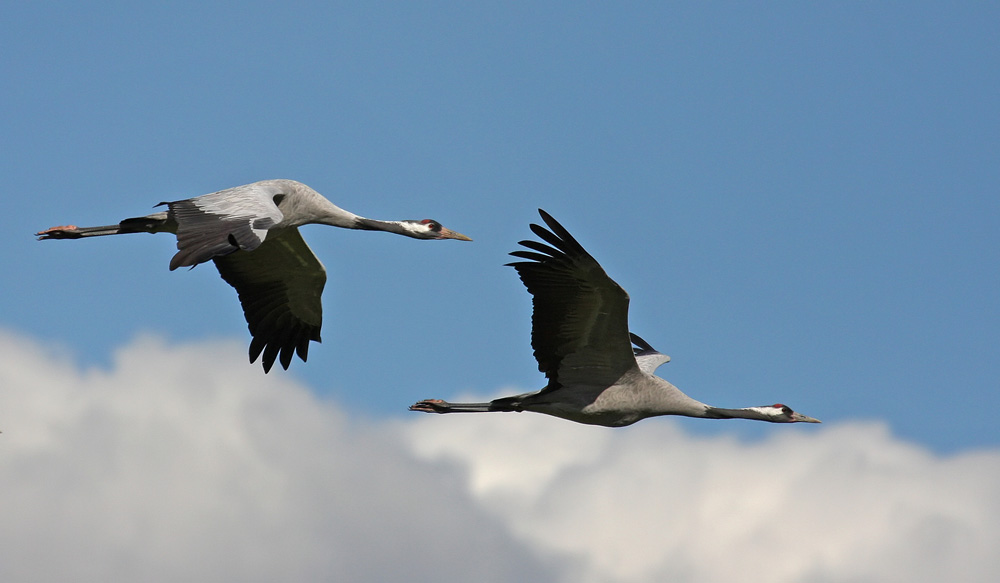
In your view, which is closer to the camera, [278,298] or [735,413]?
[735,413]

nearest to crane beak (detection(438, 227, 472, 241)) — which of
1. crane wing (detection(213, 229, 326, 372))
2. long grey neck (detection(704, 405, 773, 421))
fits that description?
crane wing (detection(213, 229, 326, 372))

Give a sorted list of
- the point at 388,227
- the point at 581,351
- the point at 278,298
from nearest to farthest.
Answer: the point at 581,351 → the point at 388,227 → the point at 278,298

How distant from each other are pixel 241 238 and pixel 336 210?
2.80m

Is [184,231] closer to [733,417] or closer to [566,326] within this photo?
[566,326]

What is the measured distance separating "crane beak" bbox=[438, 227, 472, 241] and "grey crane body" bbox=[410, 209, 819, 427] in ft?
6.20

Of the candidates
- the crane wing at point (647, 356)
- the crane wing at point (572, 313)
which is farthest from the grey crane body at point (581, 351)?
the crane wing at point (647, 356)

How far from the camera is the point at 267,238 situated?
52.0 feet

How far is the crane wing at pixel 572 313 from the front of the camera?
13.3m

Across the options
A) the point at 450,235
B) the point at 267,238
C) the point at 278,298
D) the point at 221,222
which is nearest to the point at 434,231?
the point at 450,235

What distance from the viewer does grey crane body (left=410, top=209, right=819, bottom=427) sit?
13336 mm

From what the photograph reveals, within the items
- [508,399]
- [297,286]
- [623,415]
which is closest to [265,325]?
[297,286]

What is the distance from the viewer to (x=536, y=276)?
44.3 feet

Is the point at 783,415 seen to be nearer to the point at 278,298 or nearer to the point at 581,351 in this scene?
the point at 581,351

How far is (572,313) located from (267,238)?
4.02 meters
